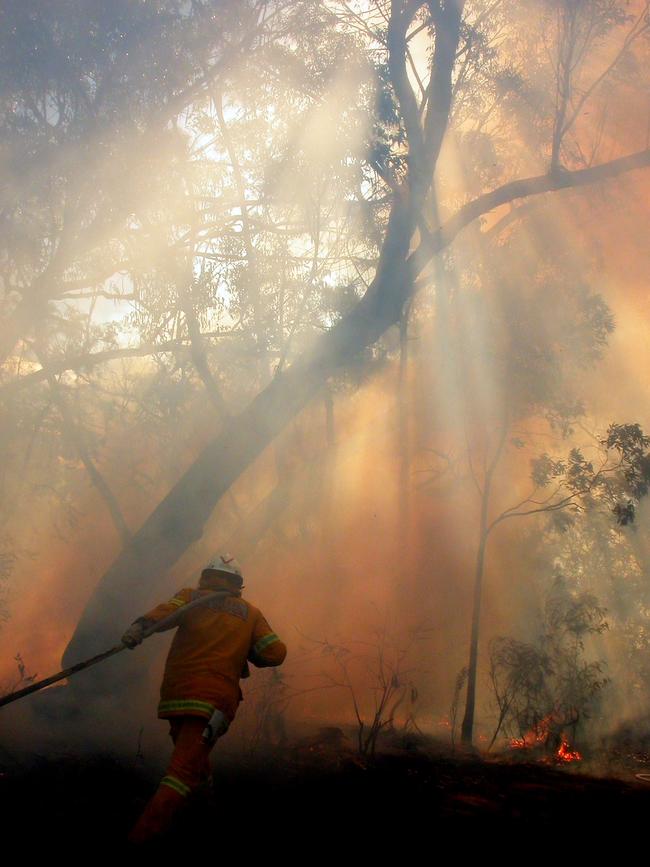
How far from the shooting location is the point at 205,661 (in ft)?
16.2

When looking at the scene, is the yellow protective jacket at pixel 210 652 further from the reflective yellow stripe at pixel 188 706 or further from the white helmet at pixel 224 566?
the white helmet at pixel 224 566

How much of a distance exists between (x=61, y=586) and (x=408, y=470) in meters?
9.20

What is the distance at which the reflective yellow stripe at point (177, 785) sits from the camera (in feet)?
14.3

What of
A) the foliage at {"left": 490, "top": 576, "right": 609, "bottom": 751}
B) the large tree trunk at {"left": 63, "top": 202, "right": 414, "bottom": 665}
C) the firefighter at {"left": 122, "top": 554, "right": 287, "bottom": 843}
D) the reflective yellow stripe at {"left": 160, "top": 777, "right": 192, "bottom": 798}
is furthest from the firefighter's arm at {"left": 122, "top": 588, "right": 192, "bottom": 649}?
the large tree trunk at {"left": 63, "top": 202, "right": 414, "bottom": 665}

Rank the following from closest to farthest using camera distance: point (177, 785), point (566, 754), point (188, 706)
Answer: point (177, 785), point (188, 706), point (566, 754)

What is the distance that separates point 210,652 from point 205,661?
64 mm

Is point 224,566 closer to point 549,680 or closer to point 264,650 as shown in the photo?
point 264,650

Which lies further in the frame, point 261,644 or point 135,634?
point 261,644

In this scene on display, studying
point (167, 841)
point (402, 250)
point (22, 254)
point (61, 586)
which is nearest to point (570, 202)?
point (402, 250)

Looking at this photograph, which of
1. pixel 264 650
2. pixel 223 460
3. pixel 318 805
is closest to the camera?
pixel 264 650

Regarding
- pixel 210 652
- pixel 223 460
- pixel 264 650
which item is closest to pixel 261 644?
pixel 264 650

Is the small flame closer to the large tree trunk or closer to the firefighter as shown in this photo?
the large tree trunk

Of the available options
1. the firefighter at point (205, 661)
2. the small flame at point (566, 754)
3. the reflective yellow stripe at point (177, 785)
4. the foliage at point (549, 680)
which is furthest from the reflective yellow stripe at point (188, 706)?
the small flame at point (566, 754)

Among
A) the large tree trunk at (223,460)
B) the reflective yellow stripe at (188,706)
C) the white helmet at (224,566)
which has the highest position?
the large tree trunk at (223,460)
